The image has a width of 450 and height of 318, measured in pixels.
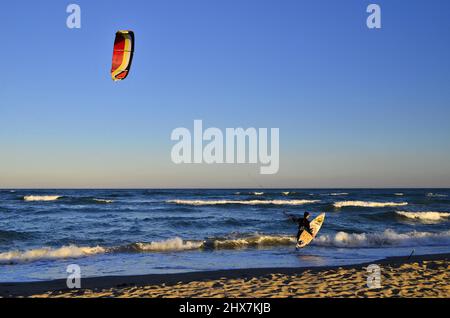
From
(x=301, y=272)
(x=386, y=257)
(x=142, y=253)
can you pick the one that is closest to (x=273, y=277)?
(x=301, y=272)

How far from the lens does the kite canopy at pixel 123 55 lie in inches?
472

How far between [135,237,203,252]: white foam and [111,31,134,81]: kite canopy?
4.87 metres

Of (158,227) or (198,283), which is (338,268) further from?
(158,227)

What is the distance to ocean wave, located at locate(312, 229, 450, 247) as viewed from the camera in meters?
14.5

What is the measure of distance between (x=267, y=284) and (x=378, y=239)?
890 centimetres

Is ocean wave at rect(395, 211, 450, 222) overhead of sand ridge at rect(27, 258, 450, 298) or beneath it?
beneath

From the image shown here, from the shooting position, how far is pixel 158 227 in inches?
738

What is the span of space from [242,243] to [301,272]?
4997 mm

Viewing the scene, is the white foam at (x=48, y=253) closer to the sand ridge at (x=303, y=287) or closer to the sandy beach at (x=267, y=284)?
the sandy beach at (x=267, y=284)

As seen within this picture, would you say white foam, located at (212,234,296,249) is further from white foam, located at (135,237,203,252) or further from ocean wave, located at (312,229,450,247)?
ocean wave, located at (312,229,450,247)

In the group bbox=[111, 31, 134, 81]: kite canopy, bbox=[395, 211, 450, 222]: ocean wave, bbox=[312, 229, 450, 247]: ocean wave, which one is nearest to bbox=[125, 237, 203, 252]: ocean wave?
bbox=[312, 229, 450, 247]: ocean wave

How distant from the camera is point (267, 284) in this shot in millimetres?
7594

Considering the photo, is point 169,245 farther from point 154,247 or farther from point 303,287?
point 303,287

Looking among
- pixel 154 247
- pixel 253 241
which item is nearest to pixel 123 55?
pixel 154 247
